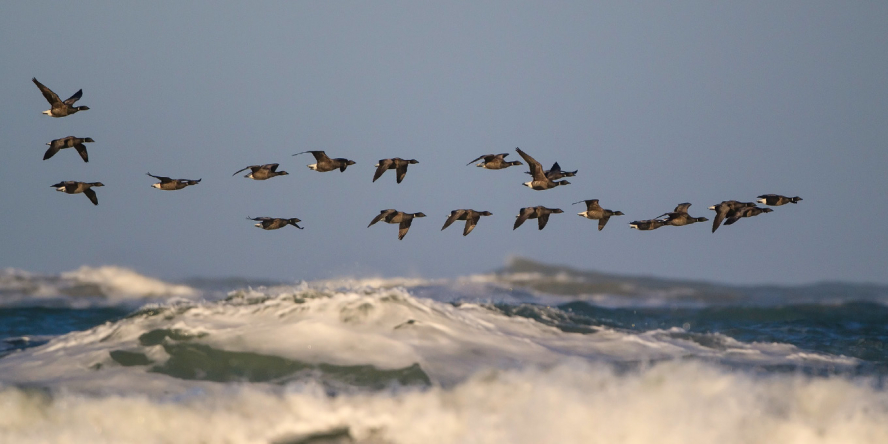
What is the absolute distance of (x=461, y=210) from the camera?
82.3 feet

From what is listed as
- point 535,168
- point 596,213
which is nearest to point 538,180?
point 535,168

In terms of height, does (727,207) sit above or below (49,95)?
below

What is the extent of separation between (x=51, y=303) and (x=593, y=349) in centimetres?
2776

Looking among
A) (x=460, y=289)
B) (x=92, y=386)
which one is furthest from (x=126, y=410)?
(x=460, y=289)

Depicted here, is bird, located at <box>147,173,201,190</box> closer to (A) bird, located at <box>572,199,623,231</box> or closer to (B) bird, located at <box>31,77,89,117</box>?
(B) bird, located at <box>31,77,89,117</box>

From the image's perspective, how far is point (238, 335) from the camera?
2619 cm

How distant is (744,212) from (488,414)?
9157 mm

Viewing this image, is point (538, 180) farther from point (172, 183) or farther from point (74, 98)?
point (74, 98)

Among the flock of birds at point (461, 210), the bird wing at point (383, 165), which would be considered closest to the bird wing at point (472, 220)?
the flock of birds at point (461, 210)

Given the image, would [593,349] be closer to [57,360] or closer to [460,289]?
[460,289]

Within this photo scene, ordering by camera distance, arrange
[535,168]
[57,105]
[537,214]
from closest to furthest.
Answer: [57,105]
[535,168]
[537,214]

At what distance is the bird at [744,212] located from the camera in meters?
22.9

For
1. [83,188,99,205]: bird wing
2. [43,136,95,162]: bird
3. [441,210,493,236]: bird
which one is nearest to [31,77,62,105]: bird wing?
[43,136,95,162]: bird

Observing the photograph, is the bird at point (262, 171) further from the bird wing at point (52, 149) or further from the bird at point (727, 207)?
the bird at point (727, 207)
